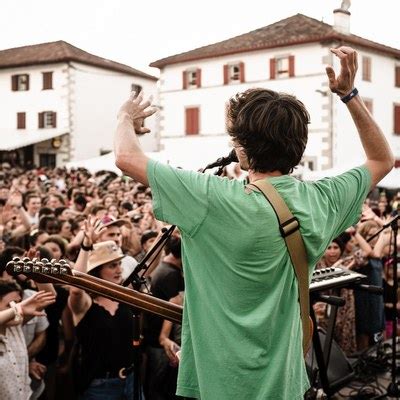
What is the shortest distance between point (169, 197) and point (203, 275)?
0.27 metres

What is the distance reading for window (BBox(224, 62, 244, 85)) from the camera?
3070 cm

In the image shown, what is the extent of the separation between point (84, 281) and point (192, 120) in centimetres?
3062

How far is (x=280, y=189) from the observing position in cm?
194

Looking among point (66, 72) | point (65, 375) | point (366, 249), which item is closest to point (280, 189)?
point (65, 375)

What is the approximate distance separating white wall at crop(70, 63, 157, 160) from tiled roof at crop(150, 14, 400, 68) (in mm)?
6573

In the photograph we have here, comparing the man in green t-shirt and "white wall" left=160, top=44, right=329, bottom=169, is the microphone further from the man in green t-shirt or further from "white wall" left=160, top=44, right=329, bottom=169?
"white wall" left=160, top=44, right=329, bottom=169

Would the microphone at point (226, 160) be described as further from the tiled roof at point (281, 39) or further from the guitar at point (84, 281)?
the tiled roof at point (281, 39)

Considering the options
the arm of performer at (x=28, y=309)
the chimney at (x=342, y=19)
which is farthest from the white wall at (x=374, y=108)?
the arm of performer at (x=28, y=309)

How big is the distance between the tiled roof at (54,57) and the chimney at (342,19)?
16.6m

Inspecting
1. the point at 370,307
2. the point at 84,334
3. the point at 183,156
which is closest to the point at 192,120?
the point at 183,156

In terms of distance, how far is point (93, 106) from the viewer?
39.4 meters

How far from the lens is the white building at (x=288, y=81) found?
27750 mm

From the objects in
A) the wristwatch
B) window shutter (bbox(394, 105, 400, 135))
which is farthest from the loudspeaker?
window shutter (bbox(394, 105, 400, 135))

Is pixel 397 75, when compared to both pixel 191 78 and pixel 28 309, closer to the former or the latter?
pixel 191 78
